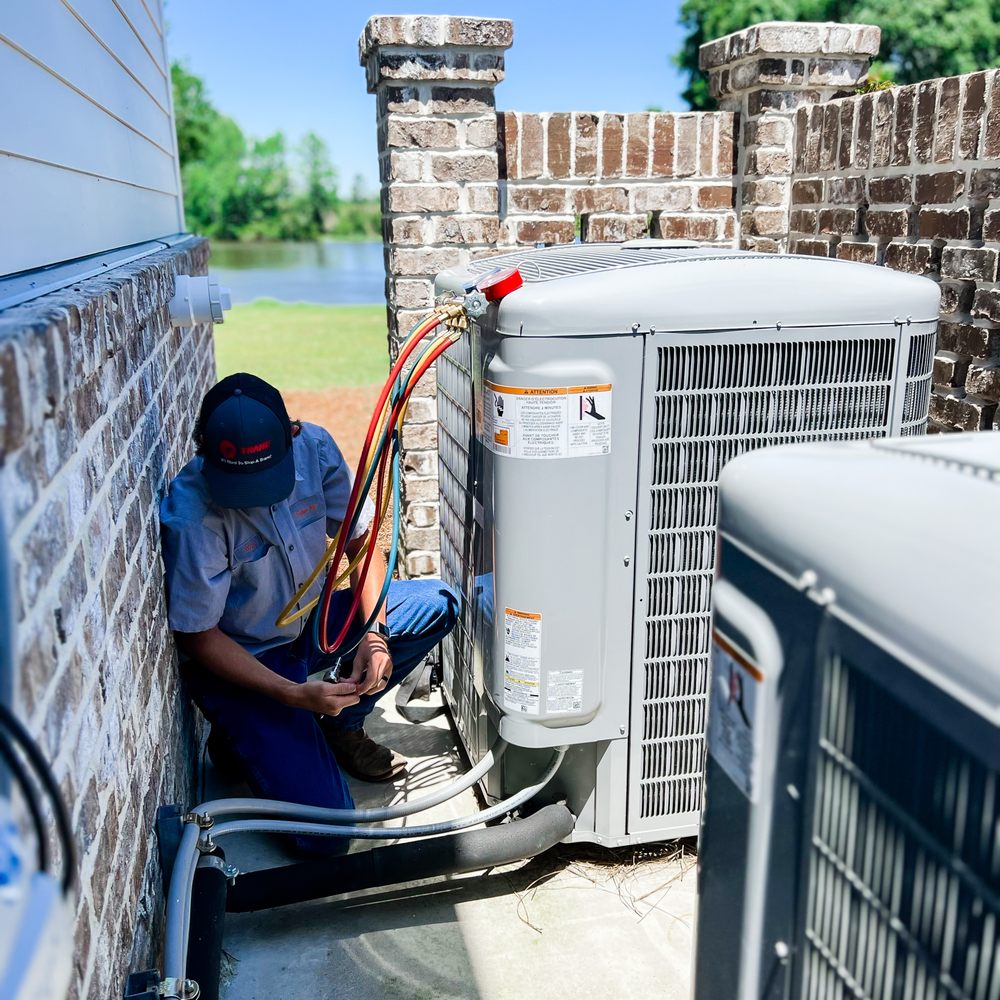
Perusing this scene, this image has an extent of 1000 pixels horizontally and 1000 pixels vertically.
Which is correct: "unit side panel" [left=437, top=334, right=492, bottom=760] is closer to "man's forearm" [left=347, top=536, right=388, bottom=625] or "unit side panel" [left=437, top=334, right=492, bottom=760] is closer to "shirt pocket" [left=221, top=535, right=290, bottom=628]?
"man's forearm" [left=347, top=536, right=388, bottom=625]

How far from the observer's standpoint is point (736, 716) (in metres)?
1.12

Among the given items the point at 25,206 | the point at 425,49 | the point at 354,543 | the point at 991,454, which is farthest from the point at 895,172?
the point at 25,206

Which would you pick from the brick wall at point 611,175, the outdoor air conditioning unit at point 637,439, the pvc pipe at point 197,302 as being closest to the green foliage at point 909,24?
the brick wall at point 611,175

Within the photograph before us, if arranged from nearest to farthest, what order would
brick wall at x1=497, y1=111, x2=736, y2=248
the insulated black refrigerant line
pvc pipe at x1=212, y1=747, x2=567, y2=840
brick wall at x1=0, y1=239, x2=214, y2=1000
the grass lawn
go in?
the insulated black refrigerant line, brick wall at x1=0, y1=239, x2=214, y2=1000, pvc pipe at x1=212, y1=747, x2=567, y2=840, brick wall at x1=497, y1=111, x2=736, y2=248, the grass lawn

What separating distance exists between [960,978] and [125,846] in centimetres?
124

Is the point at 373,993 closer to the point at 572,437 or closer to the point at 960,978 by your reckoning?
the point at 572,437

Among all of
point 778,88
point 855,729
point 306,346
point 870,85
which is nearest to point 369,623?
point 855,729

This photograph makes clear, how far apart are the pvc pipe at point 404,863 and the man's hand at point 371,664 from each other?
1.40 ft

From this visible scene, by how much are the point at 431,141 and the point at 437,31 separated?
34 cm

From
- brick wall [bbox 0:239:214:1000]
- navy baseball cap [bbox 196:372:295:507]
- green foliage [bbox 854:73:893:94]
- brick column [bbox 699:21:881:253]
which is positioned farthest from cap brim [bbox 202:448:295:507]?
green foliage [bbox 854:73:893:94]

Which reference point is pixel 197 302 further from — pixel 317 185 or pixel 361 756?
pixel 317 185

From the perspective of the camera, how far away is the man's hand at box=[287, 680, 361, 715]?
2385mm

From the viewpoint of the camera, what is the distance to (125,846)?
1.54m

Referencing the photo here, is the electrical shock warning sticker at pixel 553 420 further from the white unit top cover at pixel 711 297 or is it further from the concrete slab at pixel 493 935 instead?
the concrete slab at pixel 493 935
